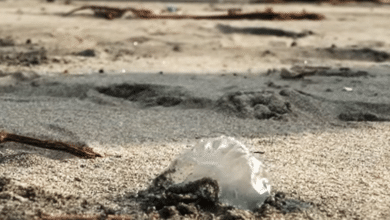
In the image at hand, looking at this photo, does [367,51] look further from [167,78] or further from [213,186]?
[213,186]

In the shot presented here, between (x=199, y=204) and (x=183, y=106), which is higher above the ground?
(x=199, y=204)

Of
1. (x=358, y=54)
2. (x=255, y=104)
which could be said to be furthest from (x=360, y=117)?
(x=358, y=54)

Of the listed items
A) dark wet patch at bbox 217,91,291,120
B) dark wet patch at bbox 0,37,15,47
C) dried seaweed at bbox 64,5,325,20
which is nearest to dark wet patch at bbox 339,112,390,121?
dark wet patch at bbox 217,91,291,120

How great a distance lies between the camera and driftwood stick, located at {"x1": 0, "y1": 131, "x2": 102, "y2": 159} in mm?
1802

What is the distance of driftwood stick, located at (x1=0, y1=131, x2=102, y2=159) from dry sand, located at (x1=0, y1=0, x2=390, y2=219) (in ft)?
0.09

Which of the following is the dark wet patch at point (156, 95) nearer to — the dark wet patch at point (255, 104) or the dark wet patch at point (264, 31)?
the dark wet patch at point (255, 104)

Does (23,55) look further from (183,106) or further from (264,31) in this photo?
(264,31)

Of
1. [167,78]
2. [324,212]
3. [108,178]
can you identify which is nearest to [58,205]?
[108,178]

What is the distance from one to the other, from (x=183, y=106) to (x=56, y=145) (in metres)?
0.86

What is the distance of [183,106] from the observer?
2578 millimetres

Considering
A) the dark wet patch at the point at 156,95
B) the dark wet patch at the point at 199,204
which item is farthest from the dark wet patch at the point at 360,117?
the dark wet patch at the point at 199,204

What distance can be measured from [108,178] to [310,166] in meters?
0.59

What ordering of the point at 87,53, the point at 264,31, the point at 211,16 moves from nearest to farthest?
the point at 87,53 → the point at 264,31 → the point at 211,16

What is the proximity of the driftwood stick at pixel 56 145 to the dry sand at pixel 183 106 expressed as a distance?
28mm
